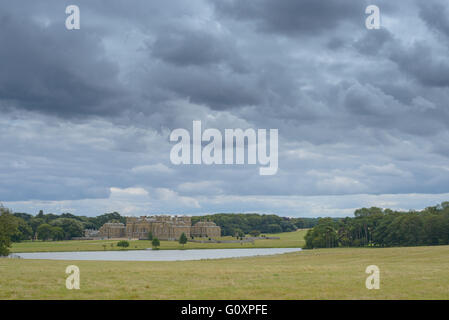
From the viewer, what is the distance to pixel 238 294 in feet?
70.7

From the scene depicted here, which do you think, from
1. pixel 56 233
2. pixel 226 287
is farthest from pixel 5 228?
pixel 56 233

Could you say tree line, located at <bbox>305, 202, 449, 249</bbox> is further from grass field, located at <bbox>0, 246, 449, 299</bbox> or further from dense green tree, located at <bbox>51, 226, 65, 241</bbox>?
dense green tree, located at <bbox>51, 226, 65, 241</bbox>

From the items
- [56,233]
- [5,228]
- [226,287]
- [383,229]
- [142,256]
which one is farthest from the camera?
[56,233]

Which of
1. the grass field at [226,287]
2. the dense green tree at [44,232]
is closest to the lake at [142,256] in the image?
the grass field at [226,287]

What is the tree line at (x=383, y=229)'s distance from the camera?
115 meters

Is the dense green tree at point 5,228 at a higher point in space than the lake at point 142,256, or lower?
higher

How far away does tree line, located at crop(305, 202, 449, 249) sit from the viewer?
11469 cm

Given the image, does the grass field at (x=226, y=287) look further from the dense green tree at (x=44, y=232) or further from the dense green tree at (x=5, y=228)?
the dense green tree at (x=44, y=232)

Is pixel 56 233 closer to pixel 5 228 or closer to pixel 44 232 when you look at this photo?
pixel 44 232

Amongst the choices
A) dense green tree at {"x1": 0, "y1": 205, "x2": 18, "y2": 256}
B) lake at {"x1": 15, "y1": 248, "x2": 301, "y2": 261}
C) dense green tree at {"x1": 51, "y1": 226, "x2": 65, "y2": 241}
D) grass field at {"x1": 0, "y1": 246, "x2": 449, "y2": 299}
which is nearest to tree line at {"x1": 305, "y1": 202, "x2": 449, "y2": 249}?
lake at {"x1": 15, "y1": 248, "x2": 301, "y2": 261}

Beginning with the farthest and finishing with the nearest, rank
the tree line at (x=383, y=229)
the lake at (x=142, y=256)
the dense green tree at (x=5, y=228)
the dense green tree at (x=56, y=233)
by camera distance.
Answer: the dense green tree at (x=56, y=233) < the tree line at (x=383, y=229) < the lake at (x=142, y=256) < the dense green tree at (x=5, y=228)

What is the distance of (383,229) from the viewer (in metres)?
128
